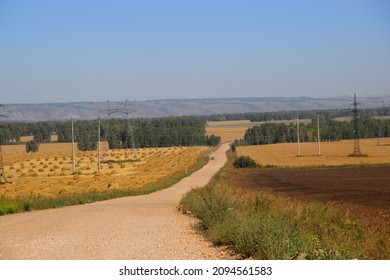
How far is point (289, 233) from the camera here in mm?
11625

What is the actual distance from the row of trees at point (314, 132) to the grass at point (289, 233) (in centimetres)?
11355

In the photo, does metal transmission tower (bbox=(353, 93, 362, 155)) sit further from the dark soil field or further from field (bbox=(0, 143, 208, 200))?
field (bbox=(0, 143, 208, 200))

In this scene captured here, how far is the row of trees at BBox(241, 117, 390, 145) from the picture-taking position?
131 m

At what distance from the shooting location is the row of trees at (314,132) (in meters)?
131

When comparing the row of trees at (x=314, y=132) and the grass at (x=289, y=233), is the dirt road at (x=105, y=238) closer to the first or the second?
the grass at (x=289, y=233)

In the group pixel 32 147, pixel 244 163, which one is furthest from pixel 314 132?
pixel 244 163

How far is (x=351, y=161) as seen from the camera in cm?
7444

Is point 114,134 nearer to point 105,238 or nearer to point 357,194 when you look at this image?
point 357,194

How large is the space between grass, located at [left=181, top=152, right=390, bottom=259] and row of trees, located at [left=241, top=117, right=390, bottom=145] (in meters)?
114

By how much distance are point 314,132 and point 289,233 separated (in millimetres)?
120443

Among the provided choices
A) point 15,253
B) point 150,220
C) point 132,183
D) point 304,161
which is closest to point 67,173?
point 132,183

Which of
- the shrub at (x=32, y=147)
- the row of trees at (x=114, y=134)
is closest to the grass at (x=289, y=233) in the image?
the row of trees at (x=114, y=134)
